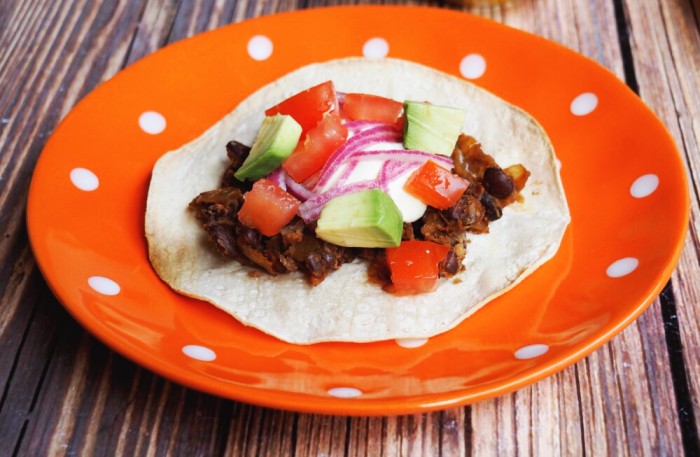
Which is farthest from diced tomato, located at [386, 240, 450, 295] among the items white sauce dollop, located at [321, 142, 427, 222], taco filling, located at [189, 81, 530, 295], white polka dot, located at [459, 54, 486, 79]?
white polka dot, located at [459, 54, 486, 79]

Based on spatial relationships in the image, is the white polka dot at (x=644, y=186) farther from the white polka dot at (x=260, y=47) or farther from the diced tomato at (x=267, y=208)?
the white polka dot at (x=260, y=47)

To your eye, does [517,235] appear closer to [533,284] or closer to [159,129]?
[533,284]

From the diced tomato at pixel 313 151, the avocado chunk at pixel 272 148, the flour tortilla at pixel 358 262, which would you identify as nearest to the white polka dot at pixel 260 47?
the flour tortilla at pixel 358 262

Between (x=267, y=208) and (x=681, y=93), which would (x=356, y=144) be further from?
(x=681, y=93)

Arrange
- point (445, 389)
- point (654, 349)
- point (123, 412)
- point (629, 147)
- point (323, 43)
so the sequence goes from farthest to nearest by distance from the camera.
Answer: point (323, 43)
point (629, 147)
point (654, 349)
point (123, 412)
point (445, 389)

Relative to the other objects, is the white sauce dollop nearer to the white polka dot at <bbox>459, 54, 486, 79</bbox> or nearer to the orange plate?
the orange plate

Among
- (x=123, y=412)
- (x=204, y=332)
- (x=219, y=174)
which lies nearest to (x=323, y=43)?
(x=219, y=174)

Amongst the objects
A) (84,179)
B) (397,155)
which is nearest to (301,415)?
(397,155)
